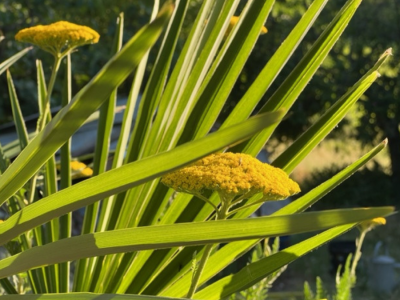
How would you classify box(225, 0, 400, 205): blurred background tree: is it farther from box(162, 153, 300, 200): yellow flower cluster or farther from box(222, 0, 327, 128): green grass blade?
box(162, 153, 300, 200): yellow flower cluster

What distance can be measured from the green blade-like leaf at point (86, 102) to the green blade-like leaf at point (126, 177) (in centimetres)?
4

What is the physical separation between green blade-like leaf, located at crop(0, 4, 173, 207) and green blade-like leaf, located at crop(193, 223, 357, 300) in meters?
0.40

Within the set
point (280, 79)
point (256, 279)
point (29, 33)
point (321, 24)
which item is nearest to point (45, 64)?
point (280, 79)

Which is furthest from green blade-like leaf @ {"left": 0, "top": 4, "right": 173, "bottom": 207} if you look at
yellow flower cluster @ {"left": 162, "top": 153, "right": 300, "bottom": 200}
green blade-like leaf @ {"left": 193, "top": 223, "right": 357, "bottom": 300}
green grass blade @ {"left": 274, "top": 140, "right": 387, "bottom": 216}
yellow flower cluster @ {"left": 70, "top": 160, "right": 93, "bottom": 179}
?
yellow flower cluster @ {"left": 70, "top": 160, "right": 93, "bottom": 179}

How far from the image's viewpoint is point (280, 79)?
352 inches

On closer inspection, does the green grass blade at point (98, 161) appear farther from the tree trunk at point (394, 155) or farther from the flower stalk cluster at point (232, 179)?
the tree trunk at point (394, 155)

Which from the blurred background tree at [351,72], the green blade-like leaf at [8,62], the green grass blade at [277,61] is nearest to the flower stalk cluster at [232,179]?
the green grass blade at [277,61]

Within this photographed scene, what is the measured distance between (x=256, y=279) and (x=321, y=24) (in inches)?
346

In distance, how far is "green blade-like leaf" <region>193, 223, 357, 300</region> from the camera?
0.93 metres

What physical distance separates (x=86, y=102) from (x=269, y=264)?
1.51 feet

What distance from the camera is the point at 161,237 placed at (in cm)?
61

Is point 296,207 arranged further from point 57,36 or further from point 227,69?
point 57,36

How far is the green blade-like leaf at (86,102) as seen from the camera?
0.52 metres

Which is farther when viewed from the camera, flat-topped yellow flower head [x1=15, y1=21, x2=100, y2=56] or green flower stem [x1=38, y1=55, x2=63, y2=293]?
flat-topped yellow flower head [x1=15, y1=21, x2=100, y2=56]
